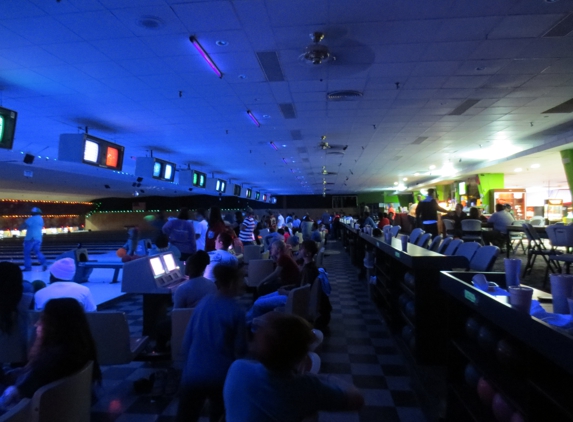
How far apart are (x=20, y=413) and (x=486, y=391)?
1.82m

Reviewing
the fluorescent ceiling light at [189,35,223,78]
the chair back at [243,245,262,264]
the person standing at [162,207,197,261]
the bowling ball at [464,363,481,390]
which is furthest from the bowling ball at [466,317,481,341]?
the chair back at [243,245,262,264]

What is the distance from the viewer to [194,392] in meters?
1.82

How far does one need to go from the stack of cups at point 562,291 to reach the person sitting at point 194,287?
194 cm

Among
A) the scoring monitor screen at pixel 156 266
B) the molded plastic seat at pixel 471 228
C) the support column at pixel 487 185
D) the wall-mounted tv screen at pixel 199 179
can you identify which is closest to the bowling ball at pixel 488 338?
the scoring monitor screen at pixel 156 266

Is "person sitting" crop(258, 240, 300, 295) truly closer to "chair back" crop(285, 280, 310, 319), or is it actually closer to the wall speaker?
"chair back" crop(285, 280, 310, 319)

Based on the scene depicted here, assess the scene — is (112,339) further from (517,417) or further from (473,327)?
(517,417)

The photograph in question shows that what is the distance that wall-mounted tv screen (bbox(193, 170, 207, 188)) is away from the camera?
1153 cm

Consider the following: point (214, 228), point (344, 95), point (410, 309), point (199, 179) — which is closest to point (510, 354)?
point (410, 309)

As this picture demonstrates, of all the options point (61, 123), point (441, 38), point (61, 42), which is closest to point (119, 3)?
point (61, 42)

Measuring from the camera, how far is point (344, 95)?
514 cm

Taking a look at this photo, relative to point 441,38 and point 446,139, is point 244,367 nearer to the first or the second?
point 441,38

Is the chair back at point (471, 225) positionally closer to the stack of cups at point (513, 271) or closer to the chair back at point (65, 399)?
the stack of cups at point (513, 271)

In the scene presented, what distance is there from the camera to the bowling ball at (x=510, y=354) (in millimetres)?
1583

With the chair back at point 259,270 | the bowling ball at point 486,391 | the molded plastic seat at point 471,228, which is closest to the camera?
the bowling ball at point 486,391
